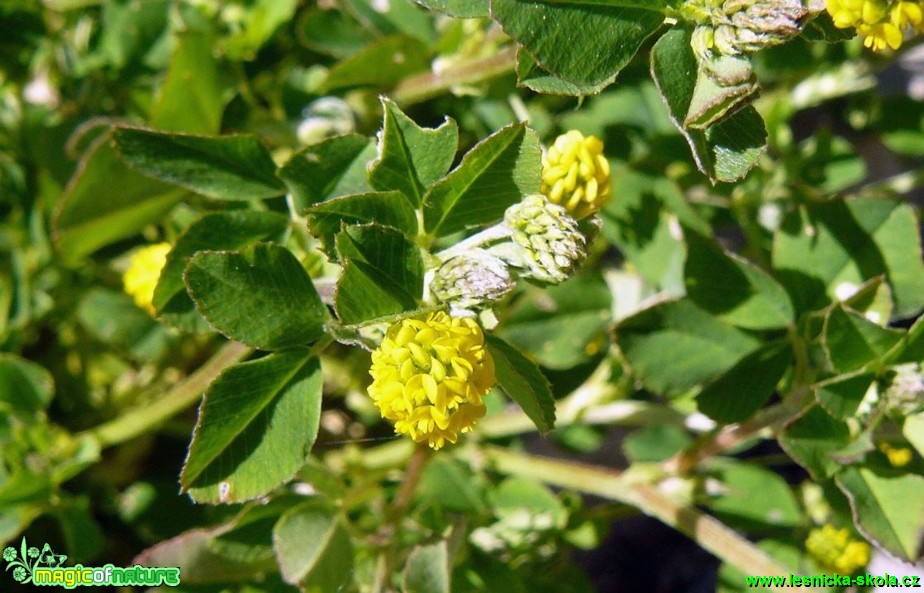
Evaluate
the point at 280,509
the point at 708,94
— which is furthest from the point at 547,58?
the point at 280,509

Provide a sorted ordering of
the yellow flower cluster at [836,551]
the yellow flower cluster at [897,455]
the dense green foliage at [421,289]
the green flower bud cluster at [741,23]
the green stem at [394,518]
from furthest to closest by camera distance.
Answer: the yellow flower cluster at [836,551], the green stem at [394,518], the yellow flower cluster at [897,455], the dense green foliage at [421,289], the green flower bud cluster at [741,23]

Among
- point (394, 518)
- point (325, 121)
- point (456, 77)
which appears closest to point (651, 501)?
point (394, 518)

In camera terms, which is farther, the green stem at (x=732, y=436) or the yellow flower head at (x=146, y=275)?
the yellow flower head at (x=146, y=275)

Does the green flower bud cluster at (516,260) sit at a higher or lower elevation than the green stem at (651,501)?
higher

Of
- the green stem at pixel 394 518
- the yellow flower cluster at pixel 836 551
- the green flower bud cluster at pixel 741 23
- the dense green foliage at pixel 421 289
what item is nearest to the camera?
the green flower bud cluster at pixel 741 23

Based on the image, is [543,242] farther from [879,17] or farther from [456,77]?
[456,77]

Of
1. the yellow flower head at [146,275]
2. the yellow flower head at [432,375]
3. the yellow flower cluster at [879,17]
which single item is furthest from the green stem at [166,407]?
the yellow flower cluster at [879,17]

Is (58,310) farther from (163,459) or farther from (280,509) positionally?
(280,509)

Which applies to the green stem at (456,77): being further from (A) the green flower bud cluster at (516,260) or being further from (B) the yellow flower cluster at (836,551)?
(B) the yellow flower cluster at (836,551)
